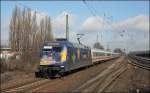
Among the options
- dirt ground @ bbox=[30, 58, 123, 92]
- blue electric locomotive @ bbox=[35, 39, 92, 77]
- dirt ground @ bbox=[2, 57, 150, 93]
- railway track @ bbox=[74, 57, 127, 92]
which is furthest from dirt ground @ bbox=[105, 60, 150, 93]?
blue electric locomotive @ bbox=[35, 39, 92, 77]

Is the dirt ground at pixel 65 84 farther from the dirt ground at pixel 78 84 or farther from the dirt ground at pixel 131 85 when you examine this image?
the dirt ground at pixel 131 85

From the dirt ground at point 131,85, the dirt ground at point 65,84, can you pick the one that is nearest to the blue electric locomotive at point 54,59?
the dirt ground at point 65,84

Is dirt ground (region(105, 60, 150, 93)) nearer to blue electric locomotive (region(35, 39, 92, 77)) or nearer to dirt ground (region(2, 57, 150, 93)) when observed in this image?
dirt ground (region(2, 57, 150, 93))

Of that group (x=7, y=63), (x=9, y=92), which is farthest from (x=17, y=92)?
(x=7, y=63)

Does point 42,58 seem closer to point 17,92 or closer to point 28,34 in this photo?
point 17,92

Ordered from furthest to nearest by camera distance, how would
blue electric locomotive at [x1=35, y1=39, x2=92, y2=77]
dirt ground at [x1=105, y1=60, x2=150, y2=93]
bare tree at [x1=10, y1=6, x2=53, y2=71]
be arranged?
bare tree at [x1=10, y1=6, x2=53, y2=71], blue electric locomotive at [x1=35, y1=39, x2=92, y2=77], dirt ground at [x1=105, y1=60, x2=150, y2=93]

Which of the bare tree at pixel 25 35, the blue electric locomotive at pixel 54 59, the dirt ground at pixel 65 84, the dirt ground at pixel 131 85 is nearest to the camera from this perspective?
the dirt ground at pixel 65 84

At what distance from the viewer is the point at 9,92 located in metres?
19.1

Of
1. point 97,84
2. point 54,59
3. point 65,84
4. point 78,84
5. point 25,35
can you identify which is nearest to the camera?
point 65,84

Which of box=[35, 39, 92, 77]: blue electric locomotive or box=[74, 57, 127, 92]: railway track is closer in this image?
box=[74, 57, 127, 92]: railway track

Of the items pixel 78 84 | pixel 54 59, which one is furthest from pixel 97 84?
pixel 54 59

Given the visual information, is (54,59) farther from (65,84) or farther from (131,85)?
(131,85)

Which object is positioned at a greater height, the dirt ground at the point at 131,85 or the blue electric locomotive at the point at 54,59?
the blue electric locomotive at the point at 54,59

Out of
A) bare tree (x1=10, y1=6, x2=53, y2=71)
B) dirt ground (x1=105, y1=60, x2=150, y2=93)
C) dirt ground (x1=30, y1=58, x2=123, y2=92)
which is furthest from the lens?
bare tree (x1=10, y1=6, x2=53, y2=71)
